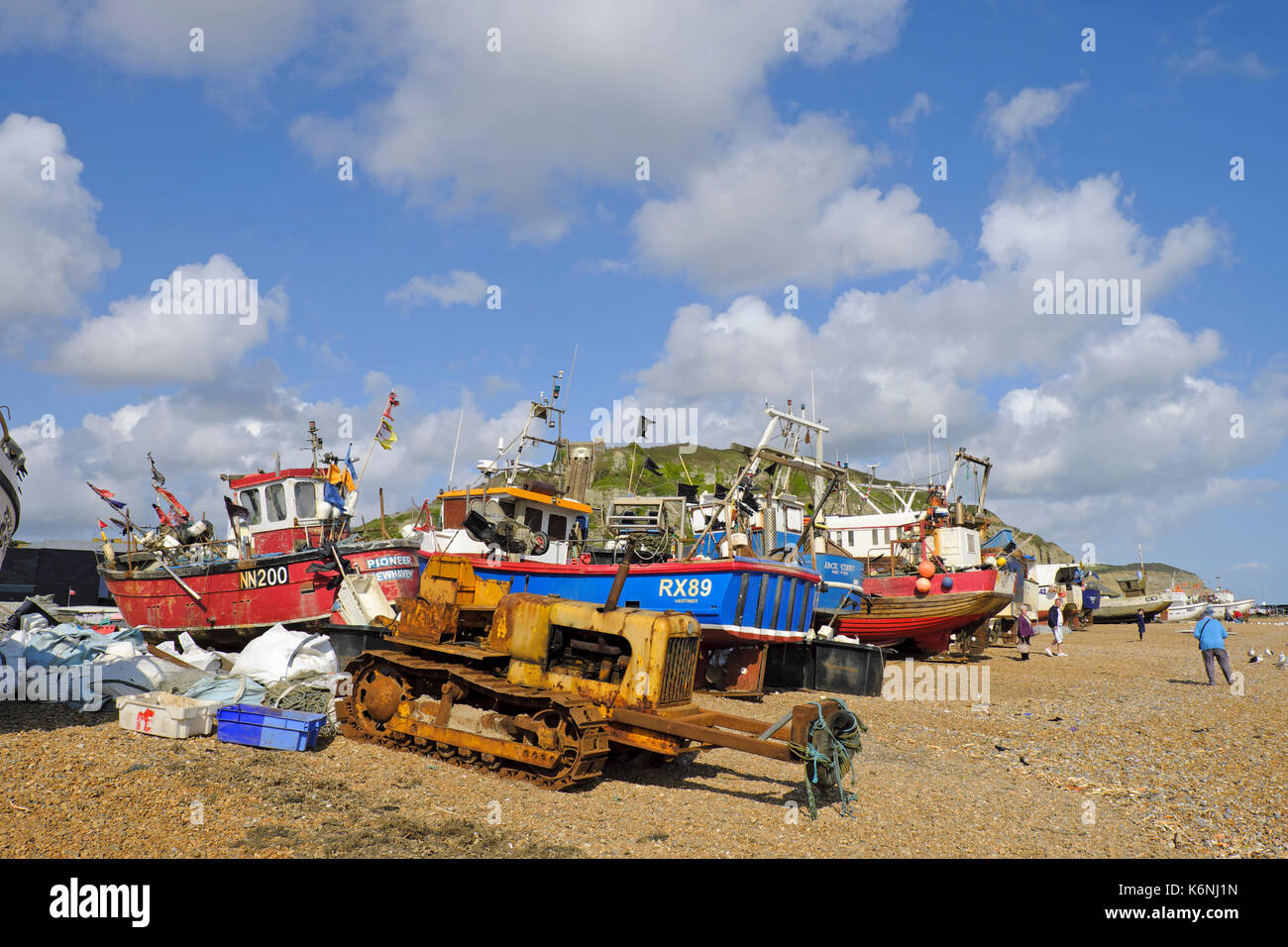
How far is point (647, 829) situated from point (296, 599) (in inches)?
500

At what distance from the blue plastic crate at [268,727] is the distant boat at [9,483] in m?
3.50

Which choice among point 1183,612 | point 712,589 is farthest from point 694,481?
point 1183,612

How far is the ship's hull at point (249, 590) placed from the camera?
1639 centimetres

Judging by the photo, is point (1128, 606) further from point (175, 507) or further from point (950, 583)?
point (175, 507)

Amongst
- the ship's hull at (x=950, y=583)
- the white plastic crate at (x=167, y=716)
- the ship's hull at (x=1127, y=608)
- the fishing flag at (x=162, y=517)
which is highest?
the fishing flag at (x=162, y=517)

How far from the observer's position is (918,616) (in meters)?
19.5

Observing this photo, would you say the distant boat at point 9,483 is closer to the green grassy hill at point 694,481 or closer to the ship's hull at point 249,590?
the ship's hull at point 249,590

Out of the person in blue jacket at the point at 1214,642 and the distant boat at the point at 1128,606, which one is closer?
the person in blue jacket at the point at 1214,642

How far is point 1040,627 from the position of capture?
130 feet

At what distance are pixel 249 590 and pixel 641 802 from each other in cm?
1330

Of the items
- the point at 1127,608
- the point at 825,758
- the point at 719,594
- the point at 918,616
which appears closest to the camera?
the point at 825,758

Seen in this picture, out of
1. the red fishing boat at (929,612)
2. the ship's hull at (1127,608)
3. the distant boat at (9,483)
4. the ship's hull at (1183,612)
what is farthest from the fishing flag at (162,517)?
the ship's hull at (1183,612)
